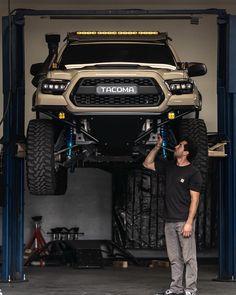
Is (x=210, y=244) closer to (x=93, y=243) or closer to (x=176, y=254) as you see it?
(x=93, y=243)

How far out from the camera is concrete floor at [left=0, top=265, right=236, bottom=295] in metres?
11.0

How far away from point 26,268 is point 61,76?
554 centimetres

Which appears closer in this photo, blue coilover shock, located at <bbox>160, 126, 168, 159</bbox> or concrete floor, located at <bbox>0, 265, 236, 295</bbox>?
blue coilover shock, located at <bbox>160, 126, 168, 159</bbox>

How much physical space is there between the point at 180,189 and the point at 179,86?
135cm

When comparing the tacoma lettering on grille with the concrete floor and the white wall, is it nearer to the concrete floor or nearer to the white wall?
the concrete floor

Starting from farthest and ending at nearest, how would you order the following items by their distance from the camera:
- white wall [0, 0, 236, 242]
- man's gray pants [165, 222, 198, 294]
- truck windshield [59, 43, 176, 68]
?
white wall [0, 0, 236, 242], truck windshield [59, 43, 176, 68], man's gray pants [165, 222, 198, 294]

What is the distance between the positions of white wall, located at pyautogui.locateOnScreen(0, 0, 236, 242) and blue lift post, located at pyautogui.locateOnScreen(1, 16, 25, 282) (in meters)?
3.10


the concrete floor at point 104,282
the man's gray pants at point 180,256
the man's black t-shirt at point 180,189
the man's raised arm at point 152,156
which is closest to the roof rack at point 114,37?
the man's raised arm at point 152,156

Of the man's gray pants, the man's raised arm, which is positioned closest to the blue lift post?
the man's raised arm

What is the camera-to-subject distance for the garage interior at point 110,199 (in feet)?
39.5

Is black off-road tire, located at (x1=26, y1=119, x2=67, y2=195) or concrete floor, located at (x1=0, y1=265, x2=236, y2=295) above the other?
black off-road tire, located at (x1=26, y1=119, x2=67, y2=195)

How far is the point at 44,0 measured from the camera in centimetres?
1514

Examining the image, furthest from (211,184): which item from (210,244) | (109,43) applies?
(109,43)

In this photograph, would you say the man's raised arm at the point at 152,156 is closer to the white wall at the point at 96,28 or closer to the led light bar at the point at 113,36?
the led light bar at the point at 113,36
